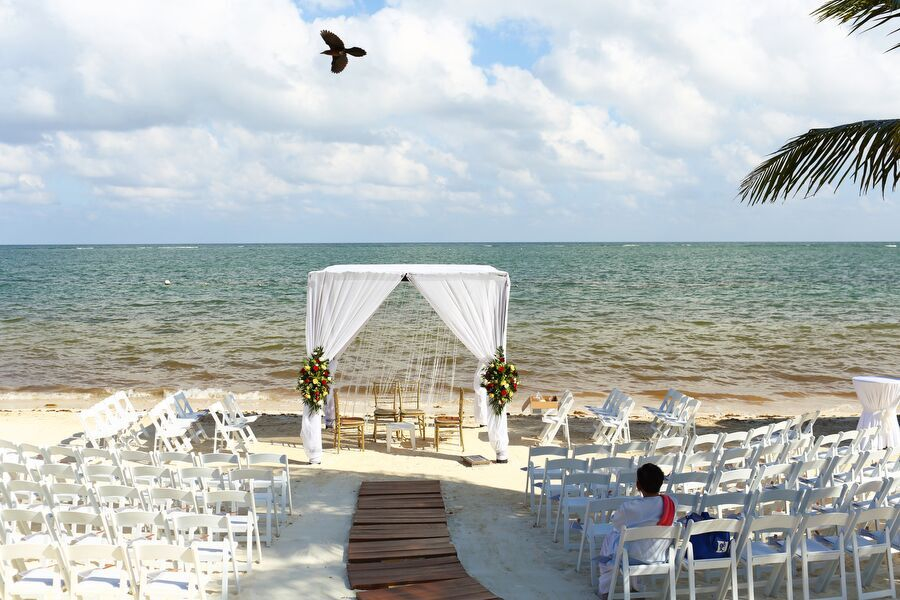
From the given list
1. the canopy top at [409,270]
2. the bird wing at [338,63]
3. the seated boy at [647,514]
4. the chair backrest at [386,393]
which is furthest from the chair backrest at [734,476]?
the chair backrest at [386,393]

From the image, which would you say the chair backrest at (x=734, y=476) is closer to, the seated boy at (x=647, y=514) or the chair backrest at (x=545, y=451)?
the seated boy at (x=647, y=514)

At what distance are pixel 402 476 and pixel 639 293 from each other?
134 feet

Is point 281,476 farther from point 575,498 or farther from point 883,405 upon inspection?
point 883,405

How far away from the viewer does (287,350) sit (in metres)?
23.7

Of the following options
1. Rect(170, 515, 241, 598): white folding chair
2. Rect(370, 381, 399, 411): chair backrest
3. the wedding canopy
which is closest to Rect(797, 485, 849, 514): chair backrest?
Rect(170, 515, 241, 598): white folding chair

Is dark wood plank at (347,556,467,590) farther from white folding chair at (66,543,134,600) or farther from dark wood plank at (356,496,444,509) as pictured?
white folding chair at (66,543,134,600)

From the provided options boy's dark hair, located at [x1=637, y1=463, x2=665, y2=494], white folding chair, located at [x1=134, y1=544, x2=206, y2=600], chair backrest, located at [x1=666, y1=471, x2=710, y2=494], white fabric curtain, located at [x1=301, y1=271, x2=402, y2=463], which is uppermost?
white fabric curtain, located at [x1=301, y1=271, x2=402, y2=463]

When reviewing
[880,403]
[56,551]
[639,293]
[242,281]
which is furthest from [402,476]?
[242,281]

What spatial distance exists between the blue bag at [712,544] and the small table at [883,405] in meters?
6.50

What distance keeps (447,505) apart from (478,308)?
3.04m

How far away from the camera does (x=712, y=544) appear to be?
5367 mm

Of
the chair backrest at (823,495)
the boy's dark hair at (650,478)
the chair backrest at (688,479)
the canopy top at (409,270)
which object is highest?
the canopy top at (409,270)

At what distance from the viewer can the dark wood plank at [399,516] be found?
24.6ft

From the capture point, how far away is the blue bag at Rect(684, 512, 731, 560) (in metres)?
5.36
